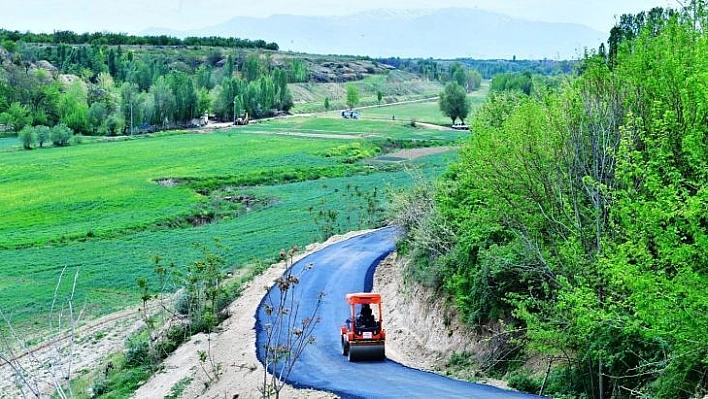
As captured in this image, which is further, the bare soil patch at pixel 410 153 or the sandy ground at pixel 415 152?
the sandy ground at pixel 415 152

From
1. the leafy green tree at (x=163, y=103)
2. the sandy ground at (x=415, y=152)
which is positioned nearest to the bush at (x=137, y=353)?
the sandy ground at (x=415, y=152)

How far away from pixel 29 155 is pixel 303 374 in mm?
97365

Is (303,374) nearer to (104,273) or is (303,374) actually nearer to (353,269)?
(353,269)

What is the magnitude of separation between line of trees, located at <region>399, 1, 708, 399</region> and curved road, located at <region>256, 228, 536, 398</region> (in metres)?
2.45

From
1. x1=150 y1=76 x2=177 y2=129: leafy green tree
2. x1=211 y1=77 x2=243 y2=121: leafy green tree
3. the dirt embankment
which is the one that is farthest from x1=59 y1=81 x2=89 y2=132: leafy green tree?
the dirt embankment

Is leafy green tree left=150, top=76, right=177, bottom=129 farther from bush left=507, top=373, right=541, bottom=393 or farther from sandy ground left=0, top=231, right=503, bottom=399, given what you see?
bush left=507, top=373, right=541, bottom=393

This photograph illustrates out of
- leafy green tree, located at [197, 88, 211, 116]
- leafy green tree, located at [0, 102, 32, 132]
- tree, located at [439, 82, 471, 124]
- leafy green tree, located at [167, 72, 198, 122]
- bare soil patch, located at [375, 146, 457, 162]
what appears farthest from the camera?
leafy green tree, located at [197, 88, 211, 116]

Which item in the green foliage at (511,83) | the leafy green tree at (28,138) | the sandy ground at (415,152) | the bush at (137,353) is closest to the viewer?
the bush at (137,353)

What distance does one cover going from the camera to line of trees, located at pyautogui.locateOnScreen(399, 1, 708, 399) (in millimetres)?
17203

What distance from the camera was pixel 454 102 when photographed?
534 feet

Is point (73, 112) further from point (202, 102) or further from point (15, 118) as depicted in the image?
point (202, 102)

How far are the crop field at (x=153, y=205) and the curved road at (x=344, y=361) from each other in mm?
5977

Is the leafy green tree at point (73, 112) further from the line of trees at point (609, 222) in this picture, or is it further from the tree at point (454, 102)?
the line of trees at point (609, 222)

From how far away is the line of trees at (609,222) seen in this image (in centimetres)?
1720
